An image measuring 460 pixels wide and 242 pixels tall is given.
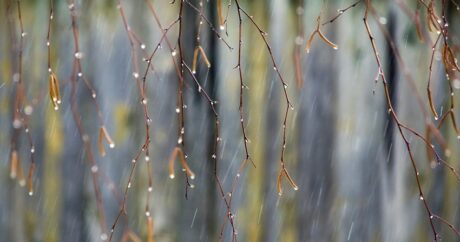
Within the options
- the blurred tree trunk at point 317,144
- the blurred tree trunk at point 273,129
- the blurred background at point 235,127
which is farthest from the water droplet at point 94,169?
the blurred tree trunk at point 317,144

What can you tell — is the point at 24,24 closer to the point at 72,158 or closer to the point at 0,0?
the point at 0,0

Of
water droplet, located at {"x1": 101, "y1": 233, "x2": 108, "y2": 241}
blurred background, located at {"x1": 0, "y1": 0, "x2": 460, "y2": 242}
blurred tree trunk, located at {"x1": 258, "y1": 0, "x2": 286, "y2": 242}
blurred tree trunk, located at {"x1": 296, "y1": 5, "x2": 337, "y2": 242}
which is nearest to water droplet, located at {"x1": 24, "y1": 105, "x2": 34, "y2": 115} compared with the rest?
blurred background, located at {"x1": 0, "y1": 0, "x2": 460, "y2": 242}

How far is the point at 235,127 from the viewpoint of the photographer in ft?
6.54

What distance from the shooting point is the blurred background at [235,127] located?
6.45 feet

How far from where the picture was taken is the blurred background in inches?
77.4

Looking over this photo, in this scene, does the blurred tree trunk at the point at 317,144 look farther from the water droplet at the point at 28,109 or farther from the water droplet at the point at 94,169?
the water droplet at the point at 28,109

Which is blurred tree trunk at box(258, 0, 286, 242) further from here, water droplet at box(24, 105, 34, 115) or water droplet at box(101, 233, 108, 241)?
water droplet at box(24, 105, 34, 115)

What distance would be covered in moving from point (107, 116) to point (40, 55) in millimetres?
330

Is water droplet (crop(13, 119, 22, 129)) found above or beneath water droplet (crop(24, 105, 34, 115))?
beneath

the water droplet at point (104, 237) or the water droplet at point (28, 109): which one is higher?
the water droplet at point (28, 109)

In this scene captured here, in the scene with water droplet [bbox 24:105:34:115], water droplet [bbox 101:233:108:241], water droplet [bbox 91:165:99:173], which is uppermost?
water droplet [bbox 24:105:34:115]

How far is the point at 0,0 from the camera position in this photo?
1.94 meters

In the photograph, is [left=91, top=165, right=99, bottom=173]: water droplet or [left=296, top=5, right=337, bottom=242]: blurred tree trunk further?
[left=296, top=5, right=337, bottom=242]: blurred tree trunk

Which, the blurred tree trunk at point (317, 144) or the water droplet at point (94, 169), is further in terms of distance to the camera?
the blurred tree trunk at point (317, 144)
